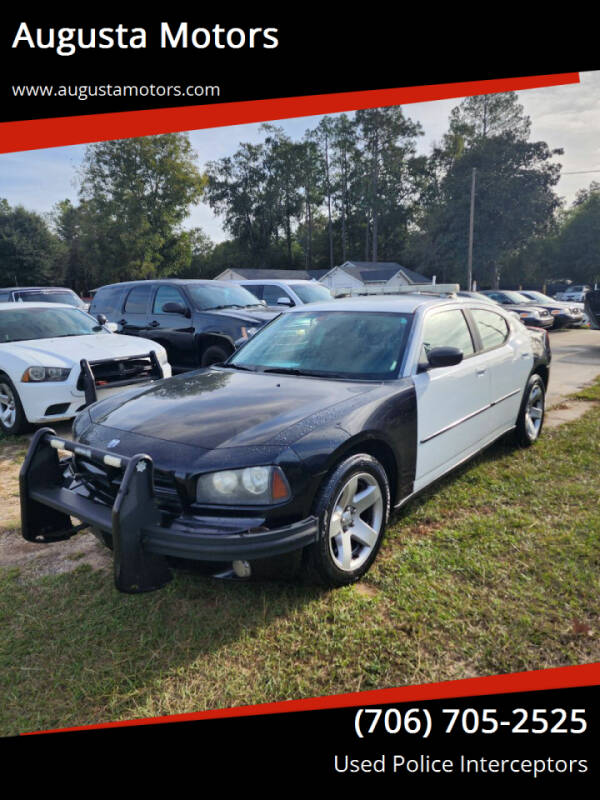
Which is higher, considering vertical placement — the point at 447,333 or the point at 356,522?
the point at 447,333

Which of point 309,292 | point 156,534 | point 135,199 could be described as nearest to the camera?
point 156,534

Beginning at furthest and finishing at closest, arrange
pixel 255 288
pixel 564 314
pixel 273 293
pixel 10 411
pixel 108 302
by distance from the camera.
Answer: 1. pixel 564 314
2. pixel 255 288
3. pixel 273 293
4. pixel 108 302
5. pixel 10 411

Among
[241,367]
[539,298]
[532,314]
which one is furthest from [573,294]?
[241,367]

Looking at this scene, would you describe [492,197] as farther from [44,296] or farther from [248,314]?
[248,314]

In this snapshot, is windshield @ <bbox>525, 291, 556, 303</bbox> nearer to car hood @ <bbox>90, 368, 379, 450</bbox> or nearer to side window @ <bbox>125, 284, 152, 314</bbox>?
side window @ <bbox>125, 284, 152, 314</bbox>

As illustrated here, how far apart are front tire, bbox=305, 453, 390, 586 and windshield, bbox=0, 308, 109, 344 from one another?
527 cm

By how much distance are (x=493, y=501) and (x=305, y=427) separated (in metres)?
2.00

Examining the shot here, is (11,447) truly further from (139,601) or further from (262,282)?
(262,282)

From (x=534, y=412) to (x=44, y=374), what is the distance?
202 inches

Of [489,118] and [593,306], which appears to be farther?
[489,118]

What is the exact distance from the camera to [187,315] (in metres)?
7.86

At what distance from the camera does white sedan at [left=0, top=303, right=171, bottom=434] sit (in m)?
5.63

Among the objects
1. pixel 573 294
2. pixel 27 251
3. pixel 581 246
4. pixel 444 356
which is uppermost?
pixel 27 251

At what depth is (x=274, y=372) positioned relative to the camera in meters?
3.67
